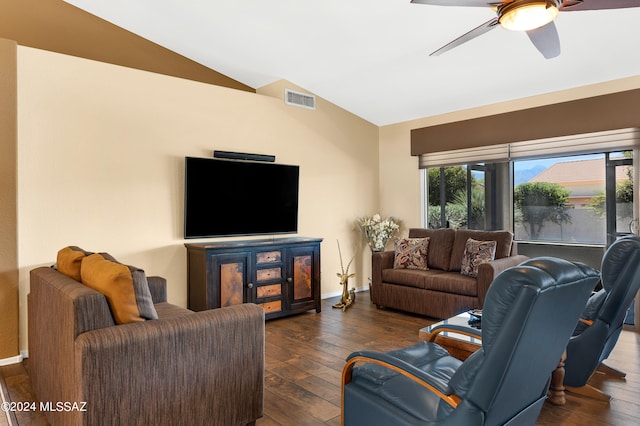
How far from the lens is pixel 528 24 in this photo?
2350 mm

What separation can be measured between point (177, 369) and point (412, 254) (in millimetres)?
3548

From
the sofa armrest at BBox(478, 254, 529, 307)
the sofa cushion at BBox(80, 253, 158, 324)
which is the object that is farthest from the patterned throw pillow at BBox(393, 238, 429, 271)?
the sofa cushion at BBox(80, 253, 158, 324)

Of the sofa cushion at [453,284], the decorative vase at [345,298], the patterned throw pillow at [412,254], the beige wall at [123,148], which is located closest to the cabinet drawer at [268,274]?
the beige wall at [123,148]

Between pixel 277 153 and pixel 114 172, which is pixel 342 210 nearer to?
pixel 277 153

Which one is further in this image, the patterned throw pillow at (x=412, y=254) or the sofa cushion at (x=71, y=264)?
the patterned throw pillow at (x=412, y=254)

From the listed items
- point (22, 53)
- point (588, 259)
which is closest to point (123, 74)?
point (22, 53)

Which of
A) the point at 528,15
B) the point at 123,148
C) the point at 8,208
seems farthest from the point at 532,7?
the point at 8,208

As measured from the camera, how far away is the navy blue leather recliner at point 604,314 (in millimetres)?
2574

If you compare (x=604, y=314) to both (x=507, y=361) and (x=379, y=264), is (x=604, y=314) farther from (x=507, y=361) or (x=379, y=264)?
(x=379, y=264)

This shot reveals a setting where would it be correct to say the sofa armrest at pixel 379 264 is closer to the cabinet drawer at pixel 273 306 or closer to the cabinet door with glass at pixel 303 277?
the cabinet door with glass at pixel 303 277

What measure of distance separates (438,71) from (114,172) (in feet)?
11.6

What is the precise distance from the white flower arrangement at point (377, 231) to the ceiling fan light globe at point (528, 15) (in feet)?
12.0

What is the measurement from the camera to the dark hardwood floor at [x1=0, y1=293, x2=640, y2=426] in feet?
8.05

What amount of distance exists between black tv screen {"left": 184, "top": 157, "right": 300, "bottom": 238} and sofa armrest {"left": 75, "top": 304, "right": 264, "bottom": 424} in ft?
7.66
